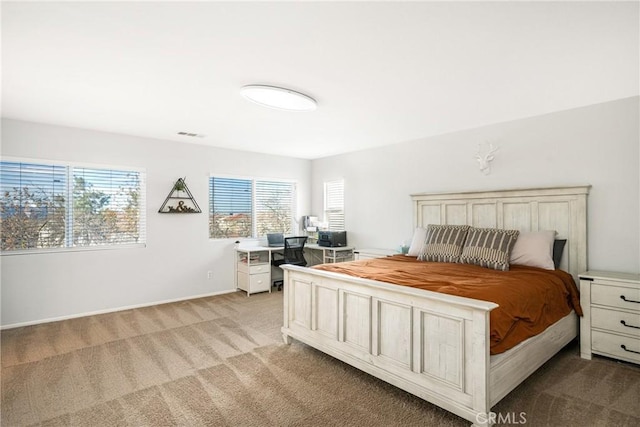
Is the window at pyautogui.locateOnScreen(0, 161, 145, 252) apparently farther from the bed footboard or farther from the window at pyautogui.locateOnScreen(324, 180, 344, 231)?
the window at pyautogui.locateOnScreen(324, 180, 344, 231)

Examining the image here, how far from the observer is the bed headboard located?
3.38 meters

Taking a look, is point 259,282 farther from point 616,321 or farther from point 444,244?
point 616,321

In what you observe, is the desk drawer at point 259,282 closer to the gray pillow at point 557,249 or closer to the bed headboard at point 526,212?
the bed headboard at point 526,212

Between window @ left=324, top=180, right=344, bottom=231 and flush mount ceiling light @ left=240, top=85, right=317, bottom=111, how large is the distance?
2936 mm

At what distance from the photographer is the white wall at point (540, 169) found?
10.4 ft

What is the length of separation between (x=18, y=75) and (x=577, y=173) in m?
5.11

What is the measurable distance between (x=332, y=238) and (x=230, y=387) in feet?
11.2

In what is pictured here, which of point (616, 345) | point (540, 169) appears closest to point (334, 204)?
point (540, 169)

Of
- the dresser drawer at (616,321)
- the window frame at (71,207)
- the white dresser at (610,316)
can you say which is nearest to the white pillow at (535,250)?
the white dresser at (610,316)

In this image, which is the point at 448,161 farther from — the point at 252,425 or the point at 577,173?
the point at 252,425

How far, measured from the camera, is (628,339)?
279 centimetres

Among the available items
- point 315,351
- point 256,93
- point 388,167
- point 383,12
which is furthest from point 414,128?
point 315,351

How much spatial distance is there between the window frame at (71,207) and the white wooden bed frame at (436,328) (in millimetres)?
2618

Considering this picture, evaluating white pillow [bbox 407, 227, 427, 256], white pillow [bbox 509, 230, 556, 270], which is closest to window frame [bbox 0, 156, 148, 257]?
white pillow [bbox 407, 227, 427, 256]
